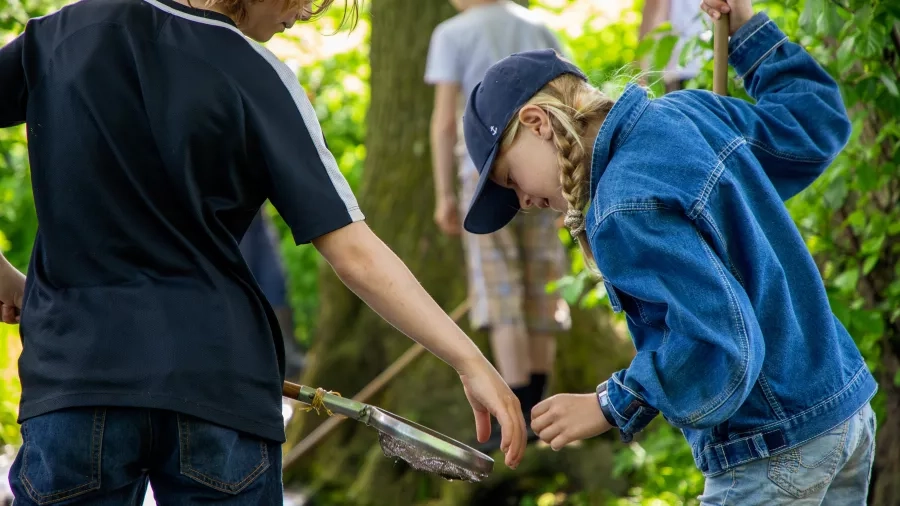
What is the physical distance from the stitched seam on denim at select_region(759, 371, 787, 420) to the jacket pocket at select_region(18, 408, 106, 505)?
1.17 metres

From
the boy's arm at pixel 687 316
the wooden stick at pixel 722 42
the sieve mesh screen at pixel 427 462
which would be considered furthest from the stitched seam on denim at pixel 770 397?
the wooden stick at pixel 722 42

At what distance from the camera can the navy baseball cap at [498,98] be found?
7.30 ft

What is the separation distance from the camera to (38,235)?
195 cm

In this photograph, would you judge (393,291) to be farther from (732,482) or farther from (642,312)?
(732,482)

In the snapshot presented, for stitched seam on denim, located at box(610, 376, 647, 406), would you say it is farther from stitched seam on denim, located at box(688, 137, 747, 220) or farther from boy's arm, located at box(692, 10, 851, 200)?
boy's arm, located at box(692, 10, 851, 200)

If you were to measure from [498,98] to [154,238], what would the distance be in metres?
0.77

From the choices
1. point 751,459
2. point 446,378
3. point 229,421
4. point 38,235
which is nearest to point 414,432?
point 229,421

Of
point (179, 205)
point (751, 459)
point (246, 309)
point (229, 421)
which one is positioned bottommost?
point (751, 459)

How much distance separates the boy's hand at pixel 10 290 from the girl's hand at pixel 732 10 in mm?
1592

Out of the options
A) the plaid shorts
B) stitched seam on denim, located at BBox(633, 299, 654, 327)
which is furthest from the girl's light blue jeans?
the plaid shorts

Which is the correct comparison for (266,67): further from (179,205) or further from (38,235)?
(38,235)

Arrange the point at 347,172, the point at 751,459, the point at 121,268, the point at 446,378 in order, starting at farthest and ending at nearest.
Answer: the point at 347,172, the point at 446,378, the point at 751,459, the point at 121,268

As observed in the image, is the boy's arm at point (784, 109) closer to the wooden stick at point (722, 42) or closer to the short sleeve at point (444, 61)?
the wooden stick at point (722, 42)

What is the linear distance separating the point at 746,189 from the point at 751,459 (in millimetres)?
511
